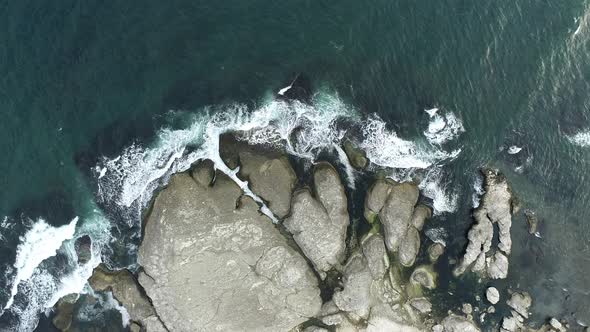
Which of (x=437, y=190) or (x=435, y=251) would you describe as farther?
(x=437, y=190)

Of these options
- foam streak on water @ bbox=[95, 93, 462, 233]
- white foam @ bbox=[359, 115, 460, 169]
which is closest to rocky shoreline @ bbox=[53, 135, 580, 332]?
foam streak on water @ bbox=[95, 93, 462, 233]

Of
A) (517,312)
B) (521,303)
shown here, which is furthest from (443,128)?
(517,312)

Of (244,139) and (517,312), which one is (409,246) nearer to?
(517,312)

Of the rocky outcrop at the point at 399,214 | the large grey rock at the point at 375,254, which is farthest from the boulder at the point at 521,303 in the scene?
the large grey rock at the point at 375,254

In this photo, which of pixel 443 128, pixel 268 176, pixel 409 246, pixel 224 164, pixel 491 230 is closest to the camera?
pixel 268 176

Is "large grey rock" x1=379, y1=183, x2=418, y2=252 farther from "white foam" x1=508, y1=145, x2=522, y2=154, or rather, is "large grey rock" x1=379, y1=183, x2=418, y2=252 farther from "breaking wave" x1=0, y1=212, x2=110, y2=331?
"breaking wave" x1=0, y1=212, x2=110, y2=331

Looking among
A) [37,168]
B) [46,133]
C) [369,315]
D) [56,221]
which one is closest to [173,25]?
[46,133]

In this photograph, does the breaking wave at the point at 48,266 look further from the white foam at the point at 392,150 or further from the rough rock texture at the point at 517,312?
the rough rock texture at the point at 517,312

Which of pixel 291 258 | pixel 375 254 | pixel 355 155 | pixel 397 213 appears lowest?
pixel 375 254
